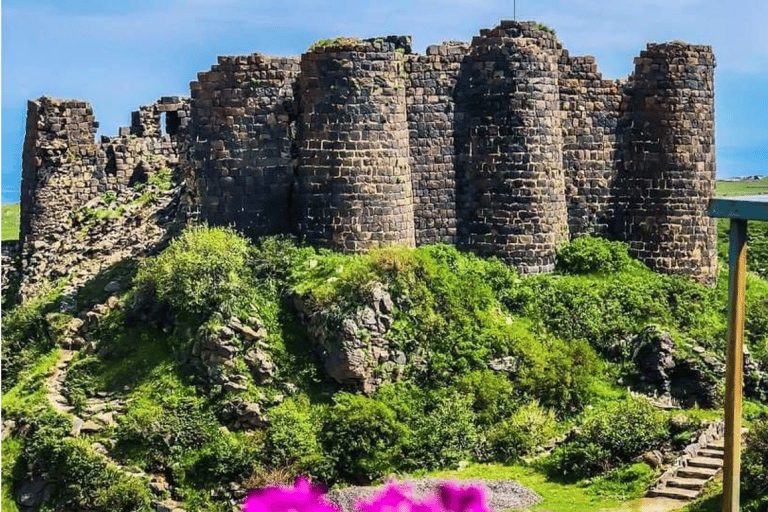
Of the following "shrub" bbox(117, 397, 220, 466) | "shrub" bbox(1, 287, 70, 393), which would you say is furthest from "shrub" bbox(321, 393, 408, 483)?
"shrub" bbox(1, 287, 70, 393)

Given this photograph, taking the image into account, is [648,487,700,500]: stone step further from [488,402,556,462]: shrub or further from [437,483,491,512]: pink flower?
[437,483,491,512]: pink flower

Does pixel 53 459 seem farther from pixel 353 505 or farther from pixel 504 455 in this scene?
pixel 504 455

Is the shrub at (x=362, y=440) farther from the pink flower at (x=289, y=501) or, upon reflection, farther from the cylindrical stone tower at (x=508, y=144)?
the pink flower at (x=289, y=501)

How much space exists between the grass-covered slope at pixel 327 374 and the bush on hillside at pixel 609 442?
34 mm

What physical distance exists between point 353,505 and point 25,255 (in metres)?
15.0

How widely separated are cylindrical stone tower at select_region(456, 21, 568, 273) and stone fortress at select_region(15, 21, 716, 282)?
27 millimetres

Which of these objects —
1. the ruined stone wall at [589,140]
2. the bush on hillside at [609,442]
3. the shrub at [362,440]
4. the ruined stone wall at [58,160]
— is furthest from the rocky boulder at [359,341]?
the ruined stone wall at [58,160]

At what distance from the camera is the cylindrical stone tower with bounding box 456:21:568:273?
29688mm

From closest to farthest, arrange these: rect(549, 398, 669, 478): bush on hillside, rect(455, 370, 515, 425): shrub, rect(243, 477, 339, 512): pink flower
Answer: rect(243, 477, 339, 512): pink flower → rect(549, 398, 669, 478): bush on hillside → rect(455, 370, 515, 425): shrub

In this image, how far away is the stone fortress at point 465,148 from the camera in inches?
1129

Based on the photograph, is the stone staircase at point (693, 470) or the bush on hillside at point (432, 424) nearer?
the stone staircase at point (693, 470)

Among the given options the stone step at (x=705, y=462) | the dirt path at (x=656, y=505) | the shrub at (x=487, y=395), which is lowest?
the dirt path at (x=656, y=505)

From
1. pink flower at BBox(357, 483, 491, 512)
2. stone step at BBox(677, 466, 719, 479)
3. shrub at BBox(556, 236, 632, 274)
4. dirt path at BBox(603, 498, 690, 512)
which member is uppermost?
shrub at BBox(556, 236, 632, 274)

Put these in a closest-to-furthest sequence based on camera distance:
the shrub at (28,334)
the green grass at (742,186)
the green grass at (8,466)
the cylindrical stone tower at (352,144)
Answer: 1. the green grass at (8,466)
2. the cylindrical stone tower at (352,144)
3. the shrub at (28,334)
4. the green grass at (742,186)
